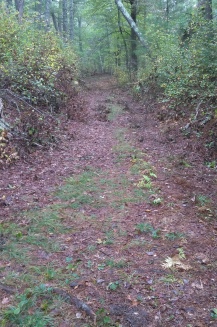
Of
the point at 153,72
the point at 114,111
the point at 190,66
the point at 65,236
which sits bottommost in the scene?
the point at 65,236

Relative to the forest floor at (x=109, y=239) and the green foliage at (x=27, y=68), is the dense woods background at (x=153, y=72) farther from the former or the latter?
the forest floor at (x=109, y=239)

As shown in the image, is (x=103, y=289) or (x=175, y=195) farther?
(x=175, y=195)

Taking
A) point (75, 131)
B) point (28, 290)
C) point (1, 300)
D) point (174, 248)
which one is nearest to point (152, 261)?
point (174, 248)

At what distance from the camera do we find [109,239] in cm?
429

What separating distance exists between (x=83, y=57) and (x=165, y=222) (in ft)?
76.5

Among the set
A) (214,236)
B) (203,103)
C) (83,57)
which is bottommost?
(214,236)

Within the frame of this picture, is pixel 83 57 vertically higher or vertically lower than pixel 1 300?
higher

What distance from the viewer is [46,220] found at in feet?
15.4

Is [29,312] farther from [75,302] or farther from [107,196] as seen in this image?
[107,196]

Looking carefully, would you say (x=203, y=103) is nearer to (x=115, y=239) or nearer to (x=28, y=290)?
(x=115, y=239)

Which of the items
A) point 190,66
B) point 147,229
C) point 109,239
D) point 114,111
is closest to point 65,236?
point 109,239

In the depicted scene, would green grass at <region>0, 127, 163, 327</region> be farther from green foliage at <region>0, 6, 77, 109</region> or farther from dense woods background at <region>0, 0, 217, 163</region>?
green foliage at <region>0, 6, 77, 109</region>

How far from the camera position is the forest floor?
3.04 metres

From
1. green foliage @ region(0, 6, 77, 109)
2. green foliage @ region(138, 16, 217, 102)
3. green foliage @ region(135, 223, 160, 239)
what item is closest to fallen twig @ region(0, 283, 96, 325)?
green foliage @ region(135, 223, 160, 239)
